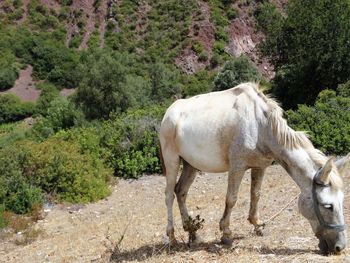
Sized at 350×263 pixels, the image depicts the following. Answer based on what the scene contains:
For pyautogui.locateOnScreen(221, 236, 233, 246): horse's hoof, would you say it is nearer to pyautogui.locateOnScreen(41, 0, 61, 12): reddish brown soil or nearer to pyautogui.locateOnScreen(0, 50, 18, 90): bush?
pyautogui.locateOnScreen(0, 50, 18, 90): bush

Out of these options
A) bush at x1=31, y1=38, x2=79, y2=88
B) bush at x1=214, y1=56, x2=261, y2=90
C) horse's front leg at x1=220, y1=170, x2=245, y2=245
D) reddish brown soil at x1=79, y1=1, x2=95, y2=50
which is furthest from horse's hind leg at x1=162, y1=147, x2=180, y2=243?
reddish brown soil at x1=79, y1=1, x2=95, y2=50

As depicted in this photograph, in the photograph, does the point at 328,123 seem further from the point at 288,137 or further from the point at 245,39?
the point at 245,39

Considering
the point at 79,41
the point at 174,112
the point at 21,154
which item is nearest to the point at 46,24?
the point at 79,41

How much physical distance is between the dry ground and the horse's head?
0.55 ft

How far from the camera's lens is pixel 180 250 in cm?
630

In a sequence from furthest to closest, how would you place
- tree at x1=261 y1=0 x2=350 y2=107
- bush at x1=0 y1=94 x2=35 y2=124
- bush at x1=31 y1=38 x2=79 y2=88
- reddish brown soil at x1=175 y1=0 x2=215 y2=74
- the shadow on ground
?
bush at x1=31 y1=38 x2=79 y2=88 < reddish brown soil at x1=175 y1=0 x2=215 y2=74 < bush at x1=0 y1=94 x2=35 y2=124 < tree at x1=261 y1=0 x2=350 y2=107 < the shadow on ground

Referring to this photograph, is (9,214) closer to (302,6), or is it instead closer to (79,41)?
(302,6)

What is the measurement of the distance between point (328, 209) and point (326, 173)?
39cm

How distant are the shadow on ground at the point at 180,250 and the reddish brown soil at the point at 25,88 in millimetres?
44467

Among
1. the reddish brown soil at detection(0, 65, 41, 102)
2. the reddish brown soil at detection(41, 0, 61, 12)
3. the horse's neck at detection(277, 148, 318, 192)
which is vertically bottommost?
the reddish brown soil at detection(0, 65, 41, 102)

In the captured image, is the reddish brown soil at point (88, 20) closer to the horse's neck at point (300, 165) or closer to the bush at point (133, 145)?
the bush at point (133, 145)

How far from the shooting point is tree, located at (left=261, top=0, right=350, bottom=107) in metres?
25.7

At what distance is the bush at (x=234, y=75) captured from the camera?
1324 inches

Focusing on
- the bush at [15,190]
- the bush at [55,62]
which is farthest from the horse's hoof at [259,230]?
the bush at [55,62]
